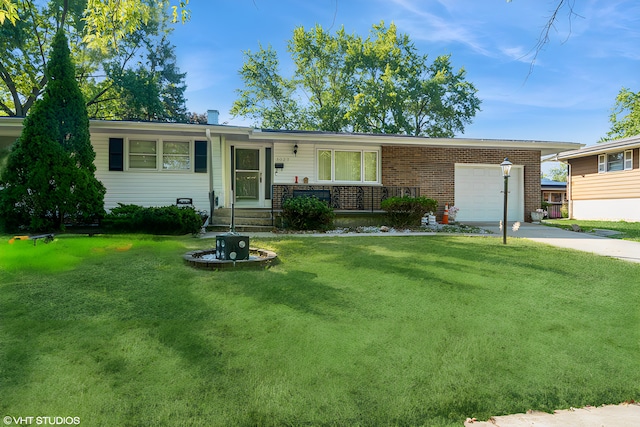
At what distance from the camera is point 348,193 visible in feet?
40.3

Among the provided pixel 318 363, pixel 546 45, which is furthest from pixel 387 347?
pixel 546 45

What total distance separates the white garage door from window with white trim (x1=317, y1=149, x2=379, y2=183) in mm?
3318

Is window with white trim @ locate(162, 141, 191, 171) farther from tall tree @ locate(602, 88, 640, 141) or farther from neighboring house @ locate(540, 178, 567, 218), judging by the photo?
tall tree @ locate(602, 88, 640, 141)

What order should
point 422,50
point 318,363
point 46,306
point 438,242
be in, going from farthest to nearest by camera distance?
point 422,50
point 438,242
point 46,306
point 318,363

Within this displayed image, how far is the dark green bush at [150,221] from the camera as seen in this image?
26.7ft

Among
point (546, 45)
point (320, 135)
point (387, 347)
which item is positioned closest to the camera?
point (387, 347)

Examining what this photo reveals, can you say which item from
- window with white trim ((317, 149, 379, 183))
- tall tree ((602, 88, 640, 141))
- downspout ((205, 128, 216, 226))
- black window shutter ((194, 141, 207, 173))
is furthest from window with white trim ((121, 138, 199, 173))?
tall tree ((602, 88, 640, 141))

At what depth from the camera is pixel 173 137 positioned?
1109cm

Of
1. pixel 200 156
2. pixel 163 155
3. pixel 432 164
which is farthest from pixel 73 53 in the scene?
pixel 432 164

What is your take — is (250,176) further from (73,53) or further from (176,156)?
(73,53)

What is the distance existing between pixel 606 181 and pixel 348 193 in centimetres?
1407

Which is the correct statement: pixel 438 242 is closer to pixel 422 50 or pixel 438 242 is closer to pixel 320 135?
pixel 320 135

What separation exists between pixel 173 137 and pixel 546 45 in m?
10.3

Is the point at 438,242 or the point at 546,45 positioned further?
the point at 438,242
